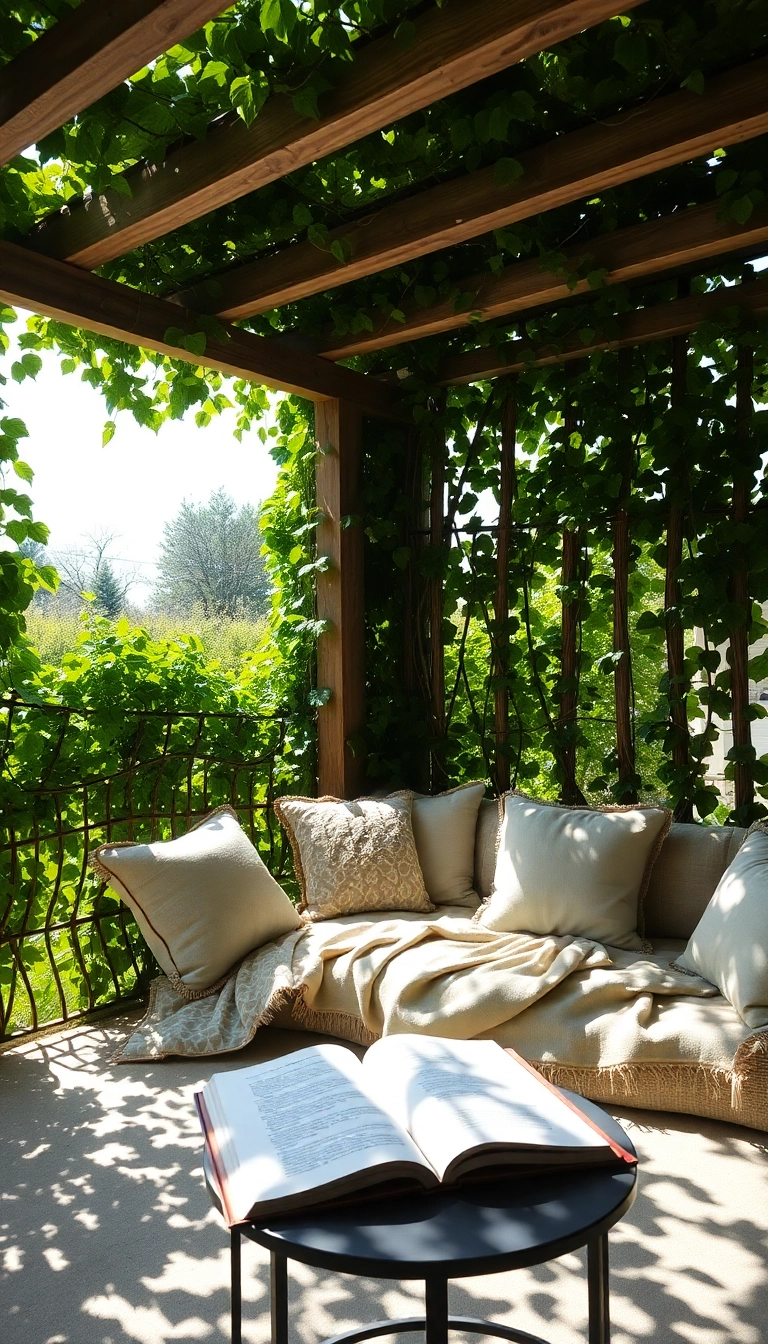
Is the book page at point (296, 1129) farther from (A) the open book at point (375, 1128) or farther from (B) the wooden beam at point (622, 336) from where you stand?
(B) the wooden beam at point (622, 336)

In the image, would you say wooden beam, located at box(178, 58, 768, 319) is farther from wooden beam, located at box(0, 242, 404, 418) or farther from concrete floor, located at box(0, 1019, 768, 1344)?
concrete floor, located at box(0, 1019, 768, 1344)

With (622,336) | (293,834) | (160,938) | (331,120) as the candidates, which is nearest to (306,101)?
(331,120)

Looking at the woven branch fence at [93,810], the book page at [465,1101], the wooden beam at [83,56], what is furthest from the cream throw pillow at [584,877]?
the wooden beam at [83,56]

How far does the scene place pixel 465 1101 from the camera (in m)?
1.51

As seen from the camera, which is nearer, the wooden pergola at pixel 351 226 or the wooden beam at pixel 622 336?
the wooden pergola at pixel 351 226

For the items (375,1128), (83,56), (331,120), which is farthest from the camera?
(331,120)

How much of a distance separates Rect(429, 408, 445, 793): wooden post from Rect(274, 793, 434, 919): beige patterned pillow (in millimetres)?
574

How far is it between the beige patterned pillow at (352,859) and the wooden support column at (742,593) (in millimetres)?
1218

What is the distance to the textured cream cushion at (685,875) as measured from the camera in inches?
128

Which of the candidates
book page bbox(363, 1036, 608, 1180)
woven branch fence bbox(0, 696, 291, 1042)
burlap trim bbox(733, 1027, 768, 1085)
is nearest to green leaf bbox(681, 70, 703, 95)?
book page bbox(363, 1036, 608, 1180)

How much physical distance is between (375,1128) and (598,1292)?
42 cm

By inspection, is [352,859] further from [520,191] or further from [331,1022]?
[520,191]

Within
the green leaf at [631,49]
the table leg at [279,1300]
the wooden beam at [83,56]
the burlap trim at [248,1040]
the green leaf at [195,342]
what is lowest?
the burlap trim at [248,1040]

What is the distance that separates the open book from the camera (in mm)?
1336
